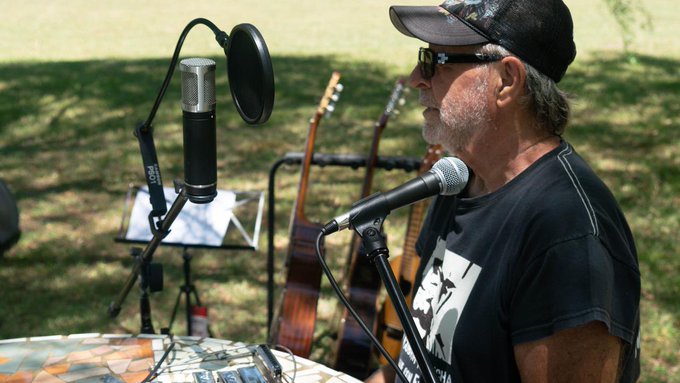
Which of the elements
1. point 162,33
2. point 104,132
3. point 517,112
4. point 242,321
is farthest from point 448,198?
point 162,33

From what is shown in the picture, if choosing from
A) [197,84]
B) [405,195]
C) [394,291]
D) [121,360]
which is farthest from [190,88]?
[121,360]

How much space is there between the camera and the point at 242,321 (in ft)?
14.6

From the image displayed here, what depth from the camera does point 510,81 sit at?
6.32 feet

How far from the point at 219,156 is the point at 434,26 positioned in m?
5.35

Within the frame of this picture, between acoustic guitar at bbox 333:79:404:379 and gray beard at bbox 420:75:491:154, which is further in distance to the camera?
acoustic guitar at bbox 333:79:404:379

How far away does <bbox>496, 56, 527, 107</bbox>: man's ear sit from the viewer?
1.90m

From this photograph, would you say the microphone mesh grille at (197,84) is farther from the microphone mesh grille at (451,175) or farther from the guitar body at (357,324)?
the guitar body at (357,324)

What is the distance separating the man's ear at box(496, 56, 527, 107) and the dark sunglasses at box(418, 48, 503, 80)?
1.4 inches

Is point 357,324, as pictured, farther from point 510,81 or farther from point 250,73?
point 250,73

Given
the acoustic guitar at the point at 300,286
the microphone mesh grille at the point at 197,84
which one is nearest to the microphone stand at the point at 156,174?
the microphone mesh grille at the point at 197,84

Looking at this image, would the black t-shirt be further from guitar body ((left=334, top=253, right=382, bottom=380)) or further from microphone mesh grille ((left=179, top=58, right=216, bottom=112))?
guitar body ((left=334, top=253, right=382, bottom=380))

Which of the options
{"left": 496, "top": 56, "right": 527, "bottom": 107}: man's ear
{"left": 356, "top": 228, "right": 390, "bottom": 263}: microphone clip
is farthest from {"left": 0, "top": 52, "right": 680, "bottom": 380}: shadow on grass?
{"left": 356, "top": 228, "right": 390, "bottom": 263}: microphone clip

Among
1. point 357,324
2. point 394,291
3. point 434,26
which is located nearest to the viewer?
point 394,291

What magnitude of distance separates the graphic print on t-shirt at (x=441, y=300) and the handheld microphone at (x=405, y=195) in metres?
0.30
